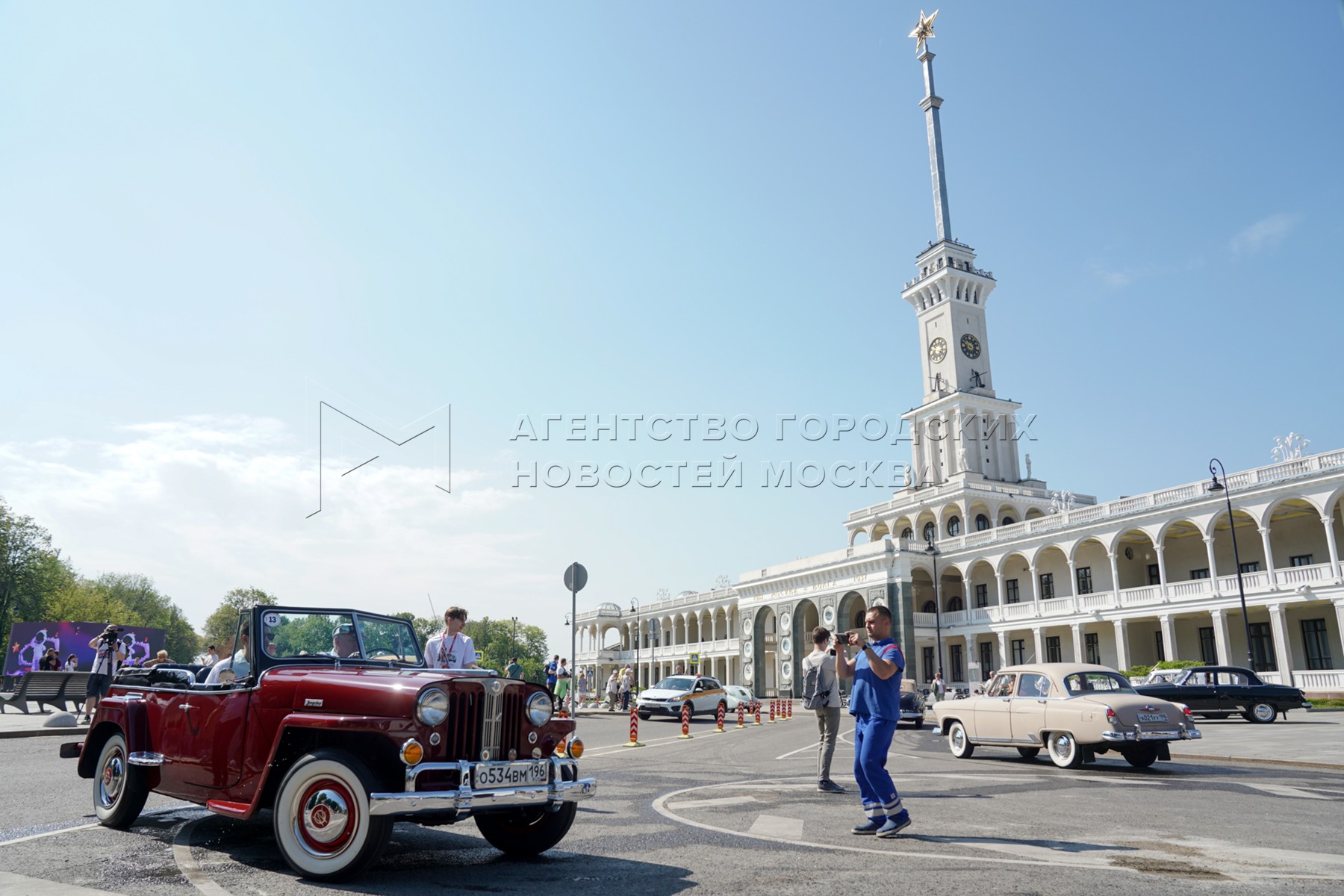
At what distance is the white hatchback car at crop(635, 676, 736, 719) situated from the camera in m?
31.0

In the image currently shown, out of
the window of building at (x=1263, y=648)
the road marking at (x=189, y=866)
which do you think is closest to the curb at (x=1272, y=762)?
the road marking at (x=189, y=866)

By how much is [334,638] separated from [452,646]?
184 centimetres

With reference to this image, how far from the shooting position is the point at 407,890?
4.82 metres

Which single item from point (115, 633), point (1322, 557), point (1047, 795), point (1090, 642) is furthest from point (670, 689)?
point (1322, 557)

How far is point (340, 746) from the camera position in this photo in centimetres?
537

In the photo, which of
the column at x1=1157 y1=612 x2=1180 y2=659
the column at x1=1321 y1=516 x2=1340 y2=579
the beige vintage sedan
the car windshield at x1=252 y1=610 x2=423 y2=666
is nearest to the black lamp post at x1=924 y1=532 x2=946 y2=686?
the column at x1=1157 y1=612 x2=1180 y2=659

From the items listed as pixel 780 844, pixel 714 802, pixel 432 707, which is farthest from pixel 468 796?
pixel 714 802

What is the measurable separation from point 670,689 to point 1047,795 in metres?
23.3

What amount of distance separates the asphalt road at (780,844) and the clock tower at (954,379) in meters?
53.7

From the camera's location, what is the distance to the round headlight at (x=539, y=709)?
5.77m

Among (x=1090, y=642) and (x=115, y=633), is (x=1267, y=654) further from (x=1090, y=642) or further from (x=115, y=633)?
(x=115, y=633)

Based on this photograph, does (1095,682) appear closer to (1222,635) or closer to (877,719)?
(877,719)

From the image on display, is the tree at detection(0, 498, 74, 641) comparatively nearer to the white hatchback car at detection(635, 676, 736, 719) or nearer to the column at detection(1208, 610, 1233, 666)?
the white hatchback car at detection(635, 676, 736, 719)

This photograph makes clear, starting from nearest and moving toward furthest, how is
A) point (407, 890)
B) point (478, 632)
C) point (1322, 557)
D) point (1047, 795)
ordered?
point (407, 890) → point (1047, 795) → point (1322, 557) → point (478, 632)
